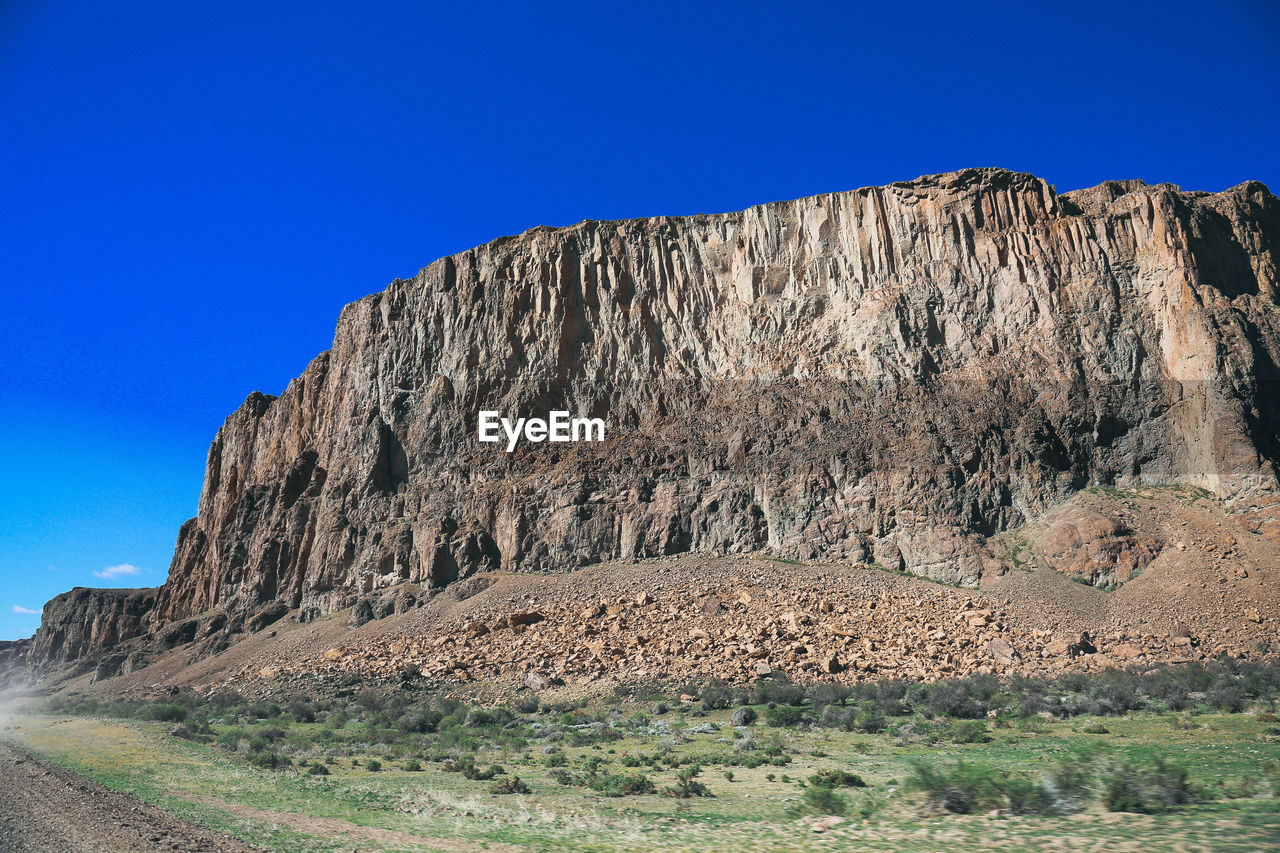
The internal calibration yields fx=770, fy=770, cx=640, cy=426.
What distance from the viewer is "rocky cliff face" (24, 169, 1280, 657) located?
38.9 meters

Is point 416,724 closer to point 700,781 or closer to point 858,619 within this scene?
point 700,781

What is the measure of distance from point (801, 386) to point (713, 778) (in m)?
33.4

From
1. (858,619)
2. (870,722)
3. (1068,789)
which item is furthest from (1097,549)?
(1068,789)

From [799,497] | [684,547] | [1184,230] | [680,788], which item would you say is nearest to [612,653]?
[684,547]

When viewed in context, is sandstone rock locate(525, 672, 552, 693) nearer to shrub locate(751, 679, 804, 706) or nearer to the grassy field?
the grassy field

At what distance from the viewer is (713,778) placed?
49.9 ft

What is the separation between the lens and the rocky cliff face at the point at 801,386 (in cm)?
3888

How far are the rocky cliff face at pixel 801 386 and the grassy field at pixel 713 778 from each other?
18.1m

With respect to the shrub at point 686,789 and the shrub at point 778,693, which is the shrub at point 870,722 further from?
the shrub at point 686,789

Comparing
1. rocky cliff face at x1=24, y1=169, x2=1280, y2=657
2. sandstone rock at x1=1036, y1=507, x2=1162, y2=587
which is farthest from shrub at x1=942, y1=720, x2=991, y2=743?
rocky cliff face at x1=24, y1=169, x2=1280, y2=657

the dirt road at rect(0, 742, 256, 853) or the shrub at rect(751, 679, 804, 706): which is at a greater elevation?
the shrub at rect(751, 679, 804, 706)

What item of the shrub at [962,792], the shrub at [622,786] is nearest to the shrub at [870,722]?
the shrub at [622,786]

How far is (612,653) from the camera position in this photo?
105 feet

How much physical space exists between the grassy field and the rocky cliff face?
18.1 meters
